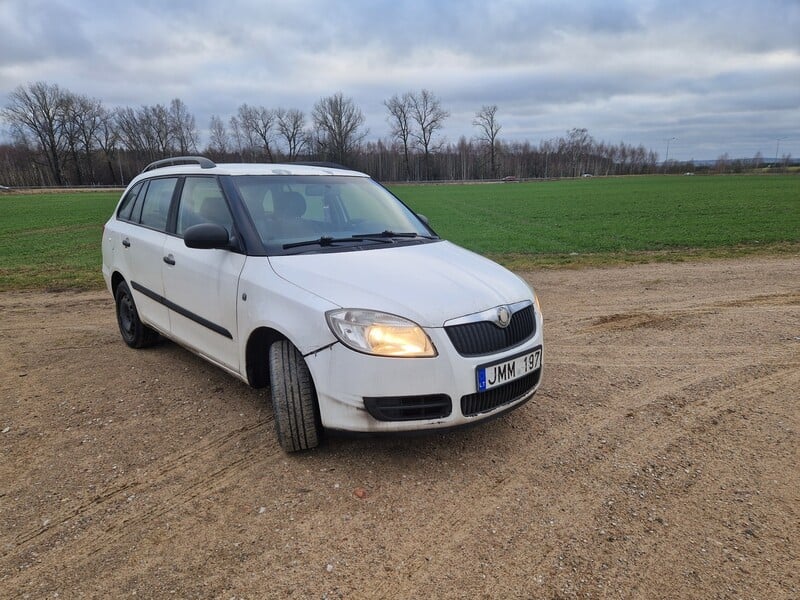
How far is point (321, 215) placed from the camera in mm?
3941

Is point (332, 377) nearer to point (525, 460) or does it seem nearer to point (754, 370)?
point (525, 460)

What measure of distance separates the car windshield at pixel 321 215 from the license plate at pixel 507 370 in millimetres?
1301

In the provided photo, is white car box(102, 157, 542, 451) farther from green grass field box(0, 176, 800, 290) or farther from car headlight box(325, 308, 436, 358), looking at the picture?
green grass field box(0, 176, 800, 290)

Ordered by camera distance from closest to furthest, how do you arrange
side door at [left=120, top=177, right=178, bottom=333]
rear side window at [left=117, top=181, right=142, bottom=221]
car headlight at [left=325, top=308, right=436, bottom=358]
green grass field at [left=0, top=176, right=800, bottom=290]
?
1. car headlight at [left=325, top=308, right=436, bottom=358]
2. side door at [left=120, top=177, right=178, bottom=333]
3. rear side window at [left=117, top=181, right=142, bottom=221]
4. green grass field at [left=0, top=176, right=800, bottom=290]

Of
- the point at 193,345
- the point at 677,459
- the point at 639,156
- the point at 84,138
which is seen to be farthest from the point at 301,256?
the point at 639,156

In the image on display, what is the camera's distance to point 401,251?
366 cm

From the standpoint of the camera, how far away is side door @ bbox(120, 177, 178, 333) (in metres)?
4.45

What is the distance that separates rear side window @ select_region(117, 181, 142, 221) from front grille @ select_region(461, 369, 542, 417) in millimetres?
4155

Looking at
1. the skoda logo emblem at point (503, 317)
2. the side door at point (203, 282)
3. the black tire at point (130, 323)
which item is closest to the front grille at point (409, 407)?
the skoda logo emblem at point (503, 317)

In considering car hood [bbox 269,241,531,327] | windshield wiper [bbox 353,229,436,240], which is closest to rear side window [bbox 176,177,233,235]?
car hood [bbox 269,241,531,327]

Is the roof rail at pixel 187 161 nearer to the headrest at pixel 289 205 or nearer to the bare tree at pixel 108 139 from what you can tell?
the headrest at pixel 289 205

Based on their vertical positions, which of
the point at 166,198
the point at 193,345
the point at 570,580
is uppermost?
the point at 166,198

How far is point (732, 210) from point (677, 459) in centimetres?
2293

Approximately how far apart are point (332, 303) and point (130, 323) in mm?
3422
